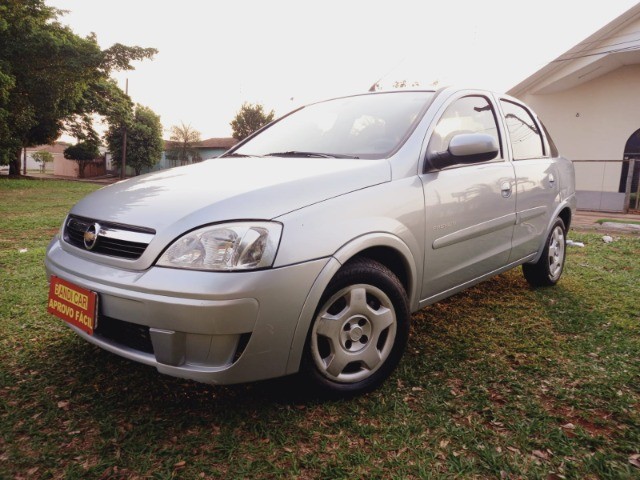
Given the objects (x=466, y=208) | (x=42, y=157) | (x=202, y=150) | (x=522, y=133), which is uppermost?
(x=202, y=150)

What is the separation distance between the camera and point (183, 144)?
46.3 metres

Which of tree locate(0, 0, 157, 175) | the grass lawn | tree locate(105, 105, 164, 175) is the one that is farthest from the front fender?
tree locate(105, 105, 164, 175)

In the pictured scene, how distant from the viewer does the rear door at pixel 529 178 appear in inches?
130

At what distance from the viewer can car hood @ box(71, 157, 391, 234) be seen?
1.89m

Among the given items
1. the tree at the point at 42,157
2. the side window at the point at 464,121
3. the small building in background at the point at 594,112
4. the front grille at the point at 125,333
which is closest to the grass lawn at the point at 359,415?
the front grille at the point at 125,333

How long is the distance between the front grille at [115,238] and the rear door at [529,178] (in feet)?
8.05

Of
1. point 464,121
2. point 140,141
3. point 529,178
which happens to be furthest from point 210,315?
point 140,141

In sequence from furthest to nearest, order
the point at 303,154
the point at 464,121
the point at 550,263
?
the point at 550,263 < the point at 464,121 < the point at 303,154

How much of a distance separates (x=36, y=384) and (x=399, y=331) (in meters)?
1.84

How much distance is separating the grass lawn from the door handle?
917 mm

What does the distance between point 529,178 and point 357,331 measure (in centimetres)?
201

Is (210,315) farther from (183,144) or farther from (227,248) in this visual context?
(183,144)

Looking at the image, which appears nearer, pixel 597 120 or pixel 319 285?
pixel 319 285

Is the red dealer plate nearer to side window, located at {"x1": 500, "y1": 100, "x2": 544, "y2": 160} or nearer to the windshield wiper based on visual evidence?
the windshield wiper
